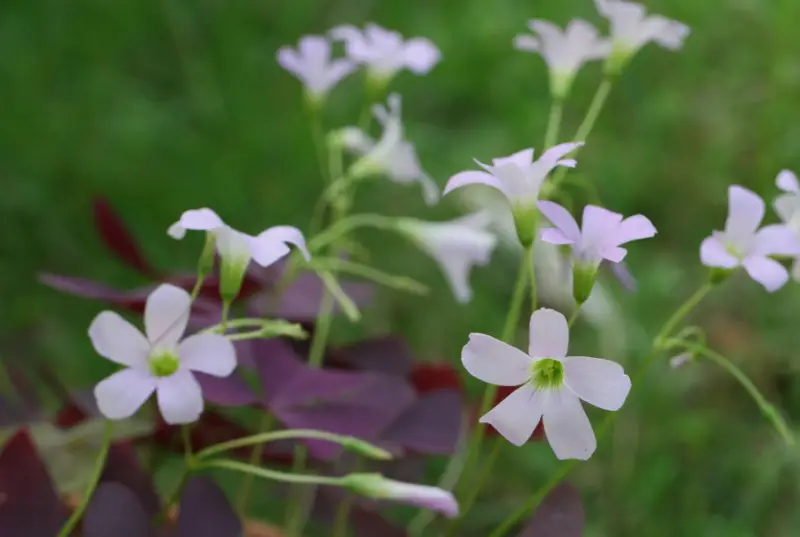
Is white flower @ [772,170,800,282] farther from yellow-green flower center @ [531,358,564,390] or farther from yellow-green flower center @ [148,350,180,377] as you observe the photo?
yellow-green flower center @ [148,350,180,377]

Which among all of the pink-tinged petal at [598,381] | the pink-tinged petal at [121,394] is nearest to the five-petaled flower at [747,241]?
the pink-tinged petal at [598,381]

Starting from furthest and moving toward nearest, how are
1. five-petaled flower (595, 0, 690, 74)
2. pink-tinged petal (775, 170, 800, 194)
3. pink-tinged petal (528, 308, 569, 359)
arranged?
five-petaled flower (595, 0, 690, 74)
pink-tinged petal (775, 170, 800, 194)
pink-tinged petal (528, 308, 569, 359)

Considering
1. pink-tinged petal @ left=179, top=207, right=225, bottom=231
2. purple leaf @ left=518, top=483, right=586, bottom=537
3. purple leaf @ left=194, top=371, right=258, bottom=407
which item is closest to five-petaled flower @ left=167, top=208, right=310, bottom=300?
pink-tinged petal @ left=179, top=207, right=225, bottom=231

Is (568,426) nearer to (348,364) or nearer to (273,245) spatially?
(273,245)

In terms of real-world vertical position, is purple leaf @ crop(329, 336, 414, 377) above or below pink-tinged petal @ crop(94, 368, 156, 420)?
below

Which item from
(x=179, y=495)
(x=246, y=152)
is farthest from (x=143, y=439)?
(x=246, y=152)

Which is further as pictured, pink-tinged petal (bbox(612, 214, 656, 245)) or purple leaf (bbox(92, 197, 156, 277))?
purple leaf (bbox(92, 197, 156, 277))

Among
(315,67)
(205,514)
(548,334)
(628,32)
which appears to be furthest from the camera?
(315,67)

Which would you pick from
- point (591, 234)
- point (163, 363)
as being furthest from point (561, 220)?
point (163, 363)
